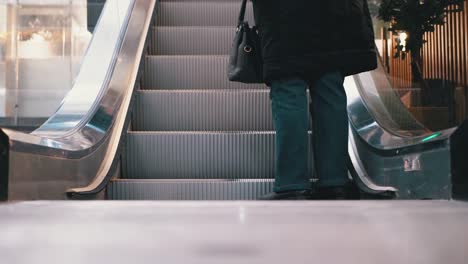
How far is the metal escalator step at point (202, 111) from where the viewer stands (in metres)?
4.73

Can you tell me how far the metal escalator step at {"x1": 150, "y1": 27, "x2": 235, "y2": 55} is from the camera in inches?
230

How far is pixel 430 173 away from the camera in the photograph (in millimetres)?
2855

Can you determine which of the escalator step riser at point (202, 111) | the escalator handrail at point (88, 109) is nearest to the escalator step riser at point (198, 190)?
the escalator handrail at point (88, 109)

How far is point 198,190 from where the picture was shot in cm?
379

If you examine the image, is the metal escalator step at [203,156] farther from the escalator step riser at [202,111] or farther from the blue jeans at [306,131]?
the blue jeans at [306,131]

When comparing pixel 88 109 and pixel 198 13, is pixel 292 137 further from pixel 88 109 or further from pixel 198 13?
pixel 198 13

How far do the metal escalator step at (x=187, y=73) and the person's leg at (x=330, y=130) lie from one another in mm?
2130

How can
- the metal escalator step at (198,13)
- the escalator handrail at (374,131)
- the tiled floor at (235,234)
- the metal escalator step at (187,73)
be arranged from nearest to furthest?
the tiled floor at (235,234), the escalator handrail at (374,131), the metal escalator step at (187,73), the metal escalator step at (198,13)

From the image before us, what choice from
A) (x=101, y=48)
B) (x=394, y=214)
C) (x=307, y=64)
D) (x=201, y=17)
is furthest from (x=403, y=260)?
(x=201, y=17)

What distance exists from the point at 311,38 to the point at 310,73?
0.53 feet

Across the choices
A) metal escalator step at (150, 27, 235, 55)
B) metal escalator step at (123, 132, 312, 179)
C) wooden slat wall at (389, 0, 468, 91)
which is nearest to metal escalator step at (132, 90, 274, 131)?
metal escalator step at (123, 132, 312, 179)

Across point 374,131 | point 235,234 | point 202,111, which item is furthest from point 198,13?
point 235,234

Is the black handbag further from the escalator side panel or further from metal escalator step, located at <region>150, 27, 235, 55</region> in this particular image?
metal escalator step, located at <region>150, 27, 235, 55</region>

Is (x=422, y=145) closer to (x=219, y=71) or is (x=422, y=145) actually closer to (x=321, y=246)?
(x=321, y=246)
